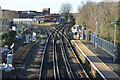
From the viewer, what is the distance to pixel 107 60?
13117mm

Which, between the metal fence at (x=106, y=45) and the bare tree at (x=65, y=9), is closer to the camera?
the metal fence at (x=106, y=45)

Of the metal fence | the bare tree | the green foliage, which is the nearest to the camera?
the metal fence

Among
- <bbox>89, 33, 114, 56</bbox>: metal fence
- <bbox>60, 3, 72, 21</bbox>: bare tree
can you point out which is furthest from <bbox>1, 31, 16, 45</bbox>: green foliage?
<bbox>60, 3, 72, 21</bbox>: bare tree

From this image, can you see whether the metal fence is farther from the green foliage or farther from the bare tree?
the bare tree

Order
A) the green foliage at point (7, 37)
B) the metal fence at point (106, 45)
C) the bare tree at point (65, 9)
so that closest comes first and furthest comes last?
the metal fence at point (106, 45) < the green foliage at point (7, 37) < the bare tree at point (65, 9)

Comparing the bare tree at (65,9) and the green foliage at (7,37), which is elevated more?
the bare tree at (65,9)

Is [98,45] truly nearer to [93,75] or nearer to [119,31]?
[119,31]

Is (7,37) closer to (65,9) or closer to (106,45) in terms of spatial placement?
(106,45)

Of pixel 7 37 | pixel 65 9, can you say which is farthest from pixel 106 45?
pixel 65 9

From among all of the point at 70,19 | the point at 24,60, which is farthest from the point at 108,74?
the point at 70,19

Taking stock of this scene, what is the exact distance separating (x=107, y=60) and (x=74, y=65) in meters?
2.81

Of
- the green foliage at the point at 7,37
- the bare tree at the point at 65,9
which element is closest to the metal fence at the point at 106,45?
the green foliage at the point at 7,37

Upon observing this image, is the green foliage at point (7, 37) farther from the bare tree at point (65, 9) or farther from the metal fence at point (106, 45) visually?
the bare tree at point (65, 9)

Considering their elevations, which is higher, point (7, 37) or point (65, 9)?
point (65, 9)
